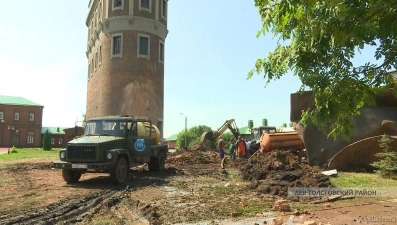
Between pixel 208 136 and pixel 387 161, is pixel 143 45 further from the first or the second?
pixel 387 161

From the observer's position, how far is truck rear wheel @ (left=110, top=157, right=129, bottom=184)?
11.3 m

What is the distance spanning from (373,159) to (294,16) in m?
9.78

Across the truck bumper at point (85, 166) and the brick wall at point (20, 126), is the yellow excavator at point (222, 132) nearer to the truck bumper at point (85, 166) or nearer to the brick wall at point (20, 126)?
the truck bumper at point (85, 166)

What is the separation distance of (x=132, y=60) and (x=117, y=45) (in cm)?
254

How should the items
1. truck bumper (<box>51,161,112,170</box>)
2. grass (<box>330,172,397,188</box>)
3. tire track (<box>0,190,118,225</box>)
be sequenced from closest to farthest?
tire track (<box>0,190,118,225</box>) → grass (<box>330,172,397,188</box>) → truck bumper (<box>51,161,112,170</box>)

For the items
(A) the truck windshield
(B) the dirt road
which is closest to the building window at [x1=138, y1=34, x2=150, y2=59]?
(A) the truck windshield

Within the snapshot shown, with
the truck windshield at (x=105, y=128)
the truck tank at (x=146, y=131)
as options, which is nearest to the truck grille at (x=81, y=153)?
the truck windshield at (x=105, y=128)

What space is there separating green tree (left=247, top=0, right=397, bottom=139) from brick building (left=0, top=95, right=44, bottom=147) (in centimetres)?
7519

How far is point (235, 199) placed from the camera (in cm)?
842

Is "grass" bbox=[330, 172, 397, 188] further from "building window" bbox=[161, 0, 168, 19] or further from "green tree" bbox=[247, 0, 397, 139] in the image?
"building window" bbox=[161, 0, 168, 19]

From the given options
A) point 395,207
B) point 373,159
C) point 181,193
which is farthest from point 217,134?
point 395,207

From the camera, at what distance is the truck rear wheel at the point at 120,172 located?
1126 centimetres

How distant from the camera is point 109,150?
11305 millimetres

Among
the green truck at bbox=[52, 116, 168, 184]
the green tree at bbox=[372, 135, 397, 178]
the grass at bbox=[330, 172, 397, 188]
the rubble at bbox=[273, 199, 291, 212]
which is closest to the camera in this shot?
the rubble at bbox=[273, 199, 291, 212]
